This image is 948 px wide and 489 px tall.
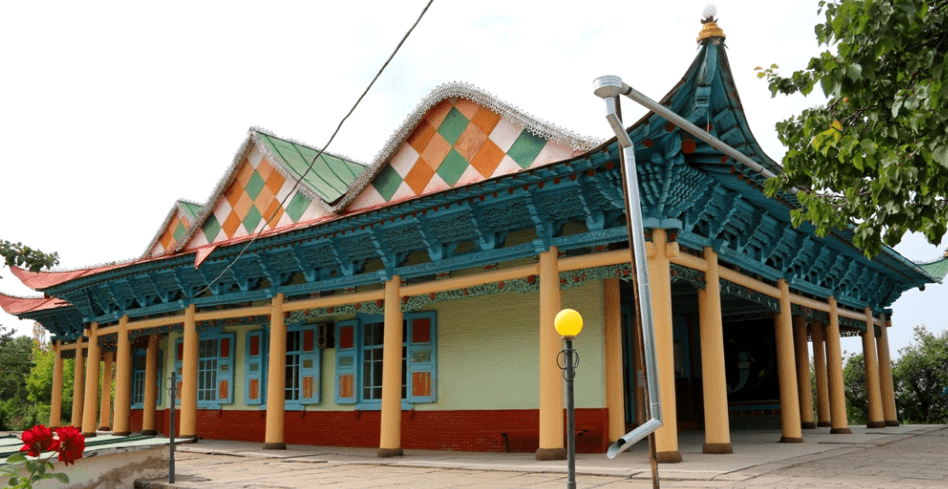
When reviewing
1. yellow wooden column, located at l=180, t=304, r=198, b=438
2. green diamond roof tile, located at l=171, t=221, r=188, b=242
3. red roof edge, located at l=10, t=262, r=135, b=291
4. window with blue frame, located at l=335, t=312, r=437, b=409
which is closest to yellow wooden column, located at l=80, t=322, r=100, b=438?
red roof edge, located at l=10, t=262, r=135, b=291

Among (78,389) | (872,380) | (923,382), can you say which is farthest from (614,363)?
(923,382)

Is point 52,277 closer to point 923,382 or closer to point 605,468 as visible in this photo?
point 605,468

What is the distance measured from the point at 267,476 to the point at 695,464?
5.23m

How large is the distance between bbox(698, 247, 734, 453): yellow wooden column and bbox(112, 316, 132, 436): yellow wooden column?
1348 centimetres

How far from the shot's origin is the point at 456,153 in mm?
12883

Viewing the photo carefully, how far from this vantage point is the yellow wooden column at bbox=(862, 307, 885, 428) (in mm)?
17750

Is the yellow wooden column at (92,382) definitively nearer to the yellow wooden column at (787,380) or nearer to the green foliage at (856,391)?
the yellow wooden column at (787,380)

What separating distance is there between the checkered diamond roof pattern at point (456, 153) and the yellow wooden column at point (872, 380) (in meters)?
10.5

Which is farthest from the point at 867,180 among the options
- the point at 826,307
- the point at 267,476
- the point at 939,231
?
the point at 826,307

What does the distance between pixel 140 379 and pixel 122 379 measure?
8.24 ft

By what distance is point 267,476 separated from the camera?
10008 millimetres

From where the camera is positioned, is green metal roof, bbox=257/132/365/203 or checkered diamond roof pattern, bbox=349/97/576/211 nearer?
checkered diamond roof pattern, bbox=349/97/576/211

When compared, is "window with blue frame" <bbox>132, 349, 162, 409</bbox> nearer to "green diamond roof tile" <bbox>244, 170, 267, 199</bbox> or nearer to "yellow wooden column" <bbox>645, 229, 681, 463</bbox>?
"green diamond roof tile" <bbox>244, 170, 267, 199</bbox>

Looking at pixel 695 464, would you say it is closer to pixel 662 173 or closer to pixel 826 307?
pixel 662 173
